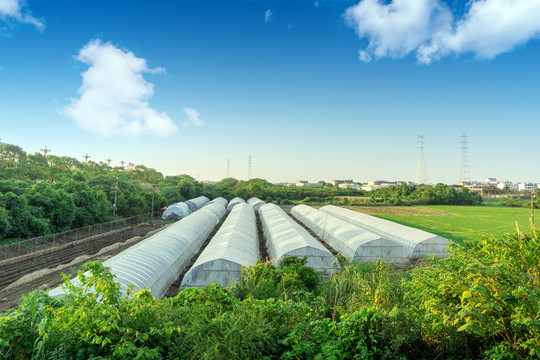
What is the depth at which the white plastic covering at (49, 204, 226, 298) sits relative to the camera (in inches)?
437

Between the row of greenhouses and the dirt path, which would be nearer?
the row of greenhouses

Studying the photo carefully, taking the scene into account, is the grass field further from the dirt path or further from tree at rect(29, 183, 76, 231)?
tree at rect(29, 183, 76, 231)

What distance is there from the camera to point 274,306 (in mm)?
5570

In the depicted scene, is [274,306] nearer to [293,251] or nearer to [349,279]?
[349,279]

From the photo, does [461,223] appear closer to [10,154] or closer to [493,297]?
[493,297]

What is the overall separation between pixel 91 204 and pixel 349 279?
28.7m

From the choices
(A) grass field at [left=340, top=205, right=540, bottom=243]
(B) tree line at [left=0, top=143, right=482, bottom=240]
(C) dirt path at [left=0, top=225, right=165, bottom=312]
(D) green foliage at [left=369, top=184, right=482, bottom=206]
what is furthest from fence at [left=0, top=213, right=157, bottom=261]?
(D) green foliage at [left=369, top=184, right=482, bottom=206]

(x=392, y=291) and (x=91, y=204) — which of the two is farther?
(x=91, y=204)

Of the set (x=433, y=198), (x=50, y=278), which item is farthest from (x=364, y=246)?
→ (x=433, y=198)

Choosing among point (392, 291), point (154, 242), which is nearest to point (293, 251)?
point (154, 242)

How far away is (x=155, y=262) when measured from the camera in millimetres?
13234

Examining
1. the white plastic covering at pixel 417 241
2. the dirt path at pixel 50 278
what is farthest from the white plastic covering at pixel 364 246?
the dirt path at pixel 50 278

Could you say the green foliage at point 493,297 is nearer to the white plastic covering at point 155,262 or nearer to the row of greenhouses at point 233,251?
the row of greenhouses at point 233,251

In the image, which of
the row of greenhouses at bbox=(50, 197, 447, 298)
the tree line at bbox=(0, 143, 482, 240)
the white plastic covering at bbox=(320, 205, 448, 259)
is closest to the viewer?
the row of greenhouses at bbox=(50, 197, 447, 298)
